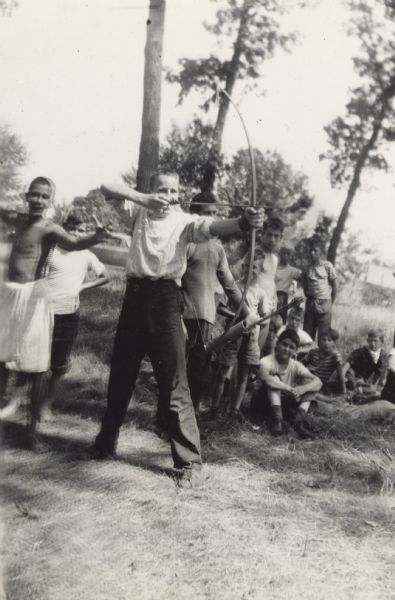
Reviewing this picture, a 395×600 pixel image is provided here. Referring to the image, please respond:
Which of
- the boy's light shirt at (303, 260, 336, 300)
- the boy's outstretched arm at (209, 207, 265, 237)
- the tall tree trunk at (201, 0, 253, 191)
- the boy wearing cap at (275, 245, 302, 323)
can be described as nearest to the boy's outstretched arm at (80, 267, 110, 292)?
the boy's outstretched arm at (209, 207, 265, 237)

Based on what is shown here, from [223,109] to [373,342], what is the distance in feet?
16.6

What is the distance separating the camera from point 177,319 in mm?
3457

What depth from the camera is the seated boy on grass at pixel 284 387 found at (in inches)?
187

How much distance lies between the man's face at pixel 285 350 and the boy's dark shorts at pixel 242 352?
0.21m

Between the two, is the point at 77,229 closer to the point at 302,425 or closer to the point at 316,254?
the point at 302,425

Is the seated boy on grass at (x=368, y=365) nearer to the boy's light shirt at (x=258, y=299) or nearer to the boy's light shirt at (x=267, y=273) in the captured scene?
the boy's light shirt at (x=267, y=273)

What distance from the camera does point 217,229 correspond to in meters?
3.28

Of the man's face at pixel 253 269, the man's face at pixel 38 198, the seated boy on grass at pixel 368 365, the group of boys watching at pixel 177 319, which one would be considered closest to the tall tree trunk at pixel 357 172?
the seated boy on grass at pixel 368 365

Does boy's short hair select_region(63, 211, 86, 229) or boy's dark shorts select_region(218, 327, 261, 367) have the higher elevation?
boy's short hair select_region(63, 211, 86, 229)

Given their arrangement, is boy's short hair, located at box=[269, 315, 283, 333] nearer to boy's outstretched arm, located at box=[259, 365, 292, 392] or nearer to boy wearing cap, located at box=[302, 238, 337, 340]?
boy wearing cap, located at box=[302, 238, 337, 340]

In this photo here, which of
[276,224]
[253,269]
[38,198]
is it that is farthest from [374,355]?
[38,198]

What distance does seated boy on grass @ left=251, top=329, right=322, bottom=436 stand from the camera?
4.74m

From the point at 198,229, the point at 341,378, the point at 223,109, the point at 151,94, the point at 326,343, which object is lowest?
the point at 341,378

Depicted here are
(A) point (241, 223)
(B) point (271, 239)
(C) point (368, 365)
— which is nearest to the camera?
(A) point (241, 223)
